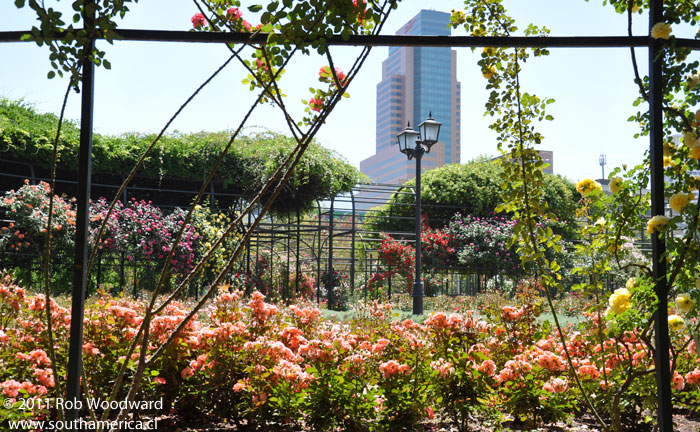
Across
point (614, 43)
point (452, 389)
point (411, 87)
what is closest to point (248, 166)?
point (452, 389)

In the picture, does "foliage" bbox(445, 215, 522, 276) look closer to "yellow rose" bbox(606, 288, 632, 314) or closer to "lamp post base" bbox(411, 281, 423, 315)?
"lamp post base" bbox(411, 281, 423, 315)

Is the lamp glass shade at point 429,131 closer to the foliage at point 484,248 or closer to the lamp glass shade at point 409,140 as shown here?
the lamp glass shade at point 409,140

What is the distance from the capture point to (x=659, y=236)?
60.7 inches

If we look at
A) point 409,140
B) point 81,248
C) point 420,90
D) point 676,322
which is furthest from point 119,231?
point 420,90

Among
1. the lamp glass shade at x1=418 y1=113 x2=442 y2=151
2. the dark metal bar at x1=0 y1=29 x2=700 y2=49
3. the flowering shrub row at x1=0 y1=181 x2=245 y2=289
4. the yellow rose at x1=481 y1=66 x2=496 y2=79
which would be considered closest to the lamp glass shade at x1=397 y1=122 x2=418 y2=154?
the lamp glass shade at x1=418 y1=113 x2=442 y2=151

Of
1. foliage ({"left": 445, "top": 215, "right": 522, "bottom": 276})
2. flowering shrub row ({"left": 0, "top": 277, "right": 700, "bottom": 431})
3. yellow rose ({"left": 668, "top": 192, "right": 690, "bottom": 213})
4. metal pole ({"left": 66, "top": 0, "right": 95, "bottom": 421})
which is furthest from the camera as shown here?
foliage ({"left": 445, "top": 215, "right": 522, "bottom": 276})

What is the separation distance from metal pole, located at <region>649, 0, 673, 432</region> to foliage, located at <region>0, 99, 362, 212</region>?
20.7 ft

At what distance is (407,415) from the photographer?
258 cm

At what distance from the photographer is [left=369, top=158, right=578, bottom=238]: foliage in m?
12.9

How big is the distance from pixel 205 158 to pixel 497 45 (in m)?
7.47

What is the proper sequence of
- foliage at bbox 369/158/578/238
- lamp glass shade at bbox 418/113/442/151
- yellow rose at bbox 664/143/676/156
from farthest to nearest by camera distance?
foliage at bbox 369/158/578/238 → lamp glass shade at bbox 418/113/442/151 → yellow rose at bbox 664/143/676/156

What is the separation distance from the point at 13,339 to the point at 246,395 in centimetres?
138

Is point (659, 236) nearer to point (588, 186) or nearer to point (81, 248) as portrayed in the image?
point (588, 186)

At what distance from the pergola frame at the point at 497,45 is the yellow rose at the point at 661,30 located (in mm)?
26
